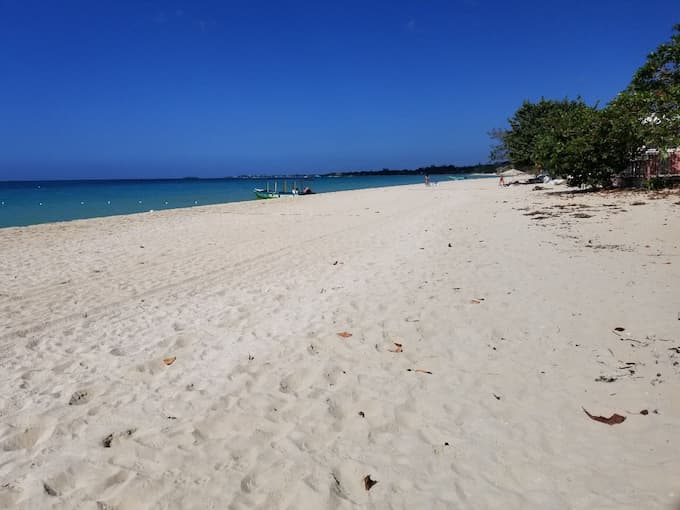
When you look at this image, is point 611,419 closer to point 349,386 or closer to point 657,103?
point 349,386

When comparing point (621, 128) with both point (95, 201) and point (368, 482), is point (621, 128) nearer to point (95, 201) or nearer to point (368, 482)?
point (368, 482)

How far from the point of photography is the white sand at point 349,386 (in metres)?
2.41

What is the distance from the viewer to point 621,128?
17422 millimetres

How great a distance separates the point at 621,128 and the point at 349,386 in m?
19.3

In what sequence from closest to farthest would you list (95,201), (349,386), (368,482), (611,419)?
1. (368,482)
2. (611,419)
3. (349,386)
4. (95,201)

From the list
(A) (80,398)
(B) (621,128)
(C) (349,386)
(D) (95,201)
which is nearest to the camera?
(A) (80,398)

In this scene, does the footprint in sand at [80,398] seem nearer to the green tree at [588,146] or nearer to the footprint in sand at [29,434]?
the footprint in sand at [29,434]

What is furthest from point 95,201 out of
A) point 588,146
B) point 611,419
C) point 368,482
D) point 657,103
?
point 611,419

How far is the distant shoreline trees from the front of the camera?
48.5 feet

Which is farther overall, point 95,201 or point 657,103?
point 95,201

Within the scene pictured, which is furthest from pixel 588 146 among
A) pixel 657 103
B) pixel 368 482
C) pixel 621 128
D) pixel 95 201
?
pixel 95 201

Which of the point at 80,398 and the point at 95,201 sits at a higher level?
the point at 95,201

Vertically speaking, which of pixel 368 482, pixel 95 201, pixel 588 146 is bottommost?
pixel 368 482

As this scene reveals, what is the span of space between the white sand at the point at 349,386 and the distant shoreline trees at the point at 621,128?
34.2 ft
